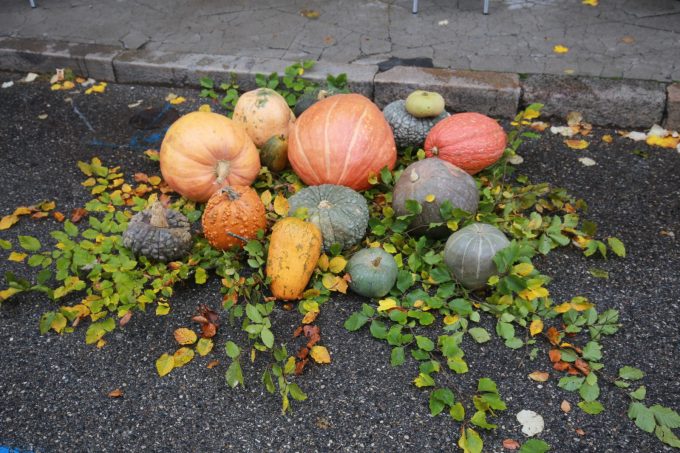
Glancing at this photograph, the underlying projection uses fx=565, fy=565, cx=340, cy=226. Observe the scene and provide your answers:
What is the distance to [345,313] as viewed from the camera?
2830mm

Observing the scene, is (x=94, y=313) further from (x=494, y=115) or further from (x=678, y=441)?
(x=494, y=115)

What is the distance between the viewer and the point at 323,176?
10.9 ft

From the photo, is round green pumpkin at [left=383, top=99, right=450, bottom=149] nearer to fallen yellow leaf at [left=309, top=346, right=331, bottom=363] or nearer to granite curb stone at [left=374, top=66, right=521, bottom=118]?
granite curb stone at [left=374, top=66, right=521, bottom=118]

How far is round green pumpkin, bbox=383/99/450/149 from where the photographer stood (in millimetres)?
3652

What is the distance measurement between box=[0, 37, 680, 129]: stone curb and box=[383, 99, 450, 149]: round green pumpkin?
0.77m

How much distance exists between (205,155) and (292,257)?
0.92m

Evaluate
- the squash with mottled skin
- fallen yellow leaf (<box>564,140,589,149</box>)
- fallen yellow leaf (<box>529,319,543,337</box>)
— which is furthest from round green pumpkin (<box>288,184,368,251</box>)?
fallen yellow leaf (<box>564,140,589,149</box>)

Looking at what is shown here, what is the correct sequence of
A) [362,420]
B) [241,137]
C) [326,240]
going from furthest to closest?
[241,137] < [326,240] < [362,420]

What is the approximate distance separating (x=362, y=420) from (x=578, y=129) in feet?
9.75

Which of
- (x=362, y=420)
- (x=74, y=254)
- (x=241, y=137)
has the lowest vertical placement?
(x=362, y=420)

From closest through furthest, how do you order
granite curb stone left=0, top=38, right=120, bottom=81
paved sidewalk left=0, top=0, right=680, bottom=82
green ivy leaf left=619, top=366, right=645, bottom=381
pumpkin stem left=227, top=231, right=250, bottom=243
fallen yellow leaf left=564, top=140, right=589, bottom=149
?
green ivy leaf left=619, top=366, right=645, bottom=381
pumpkin stem left=227, top=231, right=250, bottom=243
fallen yellow leaf left=564, top=140, right=589, bottom=149
paved sidewalk left=0, top=0, right=680, bottom=82
granite curb stone left=0, top=38, right=120, bottom=81

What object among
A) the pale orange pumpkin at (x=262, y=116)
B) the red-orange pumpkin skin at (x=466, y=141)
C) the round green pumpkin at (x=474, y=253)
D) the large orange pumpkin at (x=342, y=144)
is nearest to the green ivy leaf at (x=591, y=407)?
the round green pumpkin at (x=474, y=253)

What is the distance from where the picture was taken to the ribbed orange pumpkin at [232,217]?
9.68 ft

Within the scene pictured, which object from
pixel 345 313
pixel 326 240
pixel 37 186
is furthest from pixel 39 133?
pixel 345 313
